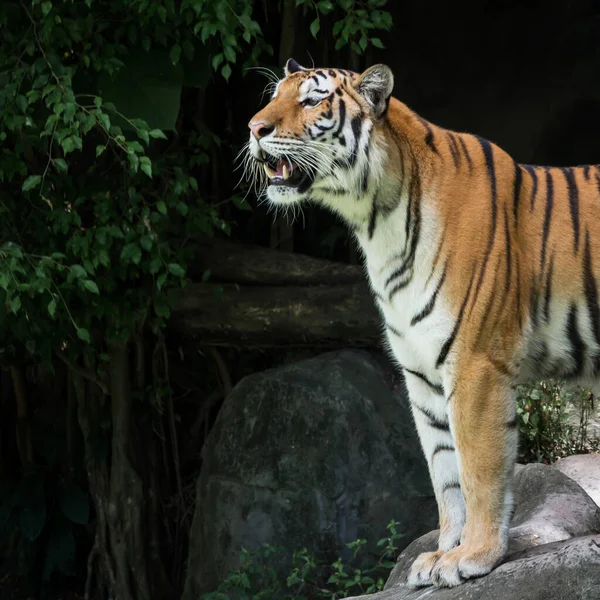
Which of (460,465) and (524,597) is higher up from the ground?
(460,465)

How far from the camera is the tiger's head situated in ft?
11.2

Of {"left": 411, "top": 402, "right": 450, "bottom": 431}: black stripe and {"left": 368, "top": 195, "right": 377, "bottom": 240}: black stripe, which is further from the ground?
{"left": 368, "top": 195, "right": 377, "bottom": 240}: black stripe

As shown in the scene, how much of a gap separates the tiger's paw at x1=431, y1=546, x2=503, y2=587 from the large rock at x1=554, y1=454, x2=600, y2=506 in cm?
220

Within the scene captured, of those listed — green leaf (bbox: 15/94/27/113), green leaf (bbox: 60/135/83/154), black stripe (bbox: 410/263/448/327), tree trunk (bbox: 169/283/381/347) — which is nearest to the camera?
black stripe (bbox: 410/263/448/327)

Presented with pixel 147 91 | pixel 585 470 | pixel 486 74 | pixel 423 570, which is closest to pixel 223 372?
pixel 147 91

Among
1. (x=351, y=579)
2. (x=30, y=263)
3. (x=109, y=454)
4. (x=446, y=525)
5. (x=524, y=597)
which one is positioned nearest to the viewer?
(x=524, y=597)

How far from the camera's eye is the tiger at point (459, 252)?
10.7ft

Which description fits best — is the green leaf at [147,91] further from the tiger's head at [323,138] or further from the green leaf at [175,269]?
the tiger's head at [323,138]

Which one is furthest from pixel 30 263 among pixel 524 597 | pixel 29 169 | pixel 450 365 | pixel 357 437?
pixel 524 597

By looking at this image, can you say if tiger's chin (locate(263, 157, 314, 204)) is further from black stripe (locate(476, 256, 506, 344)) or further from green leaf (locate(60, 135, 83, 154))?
green leaf (locate(60, 135, 83, 154))

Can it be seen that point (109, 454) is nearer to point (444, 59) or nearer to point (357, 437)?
point (357, 437)

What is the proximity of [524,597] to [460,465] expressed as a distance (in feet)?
1.40

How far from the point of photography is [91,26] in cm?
486

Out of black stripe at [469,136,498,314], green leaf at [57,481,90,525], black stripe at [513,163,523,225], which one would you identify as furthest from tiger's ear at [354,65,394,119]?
green leaf at [57,481,90,525]
